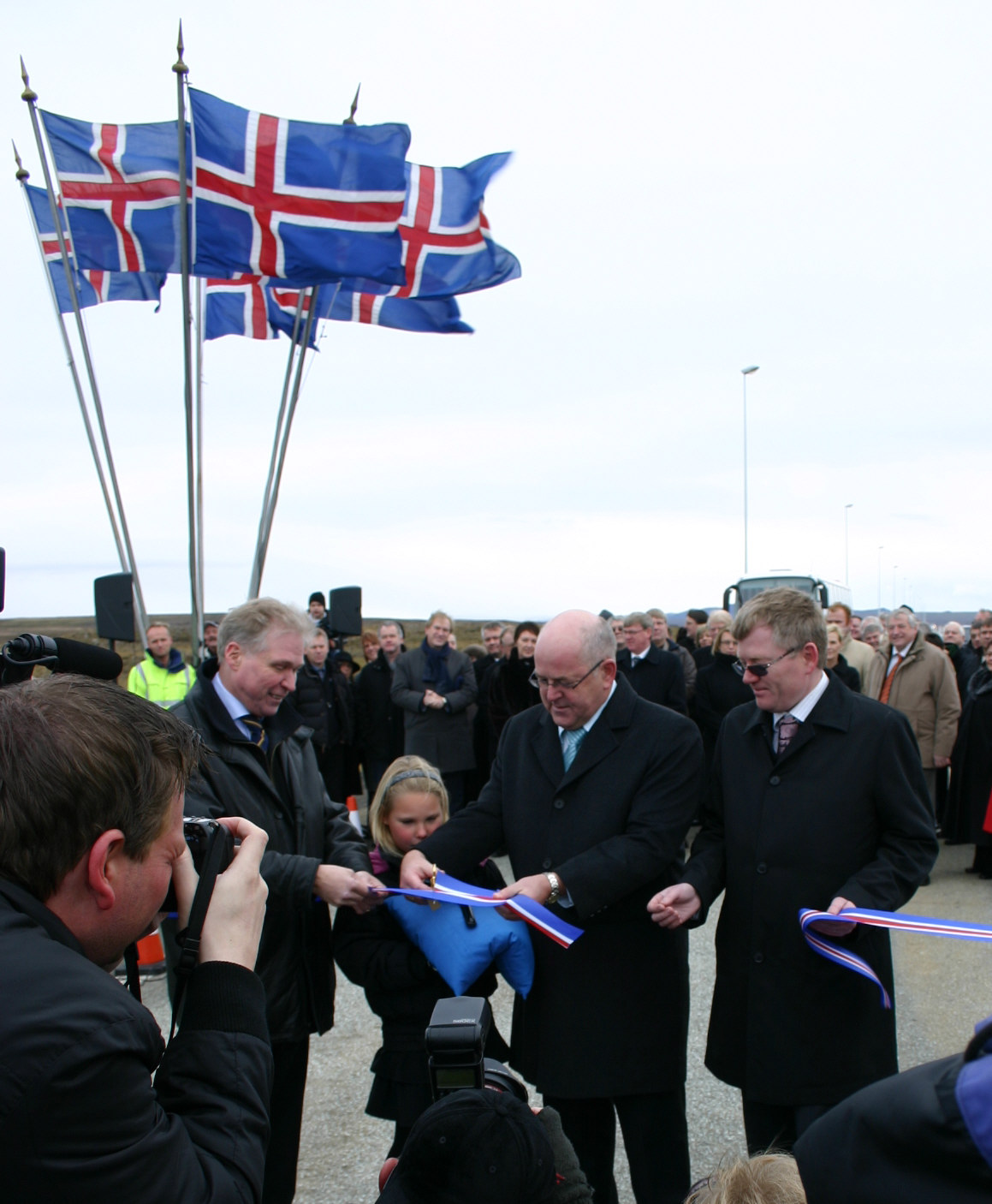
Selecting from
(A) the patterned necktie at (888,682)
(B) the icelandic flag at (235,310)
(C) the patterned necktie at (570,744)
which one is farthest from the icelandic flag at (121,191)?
(A) the patterned necktie at (888,682)

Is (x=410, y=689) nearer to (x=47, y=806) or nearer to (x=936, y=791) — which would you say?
(x=936, y=791)

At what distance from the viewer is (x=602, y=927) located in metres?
3.06

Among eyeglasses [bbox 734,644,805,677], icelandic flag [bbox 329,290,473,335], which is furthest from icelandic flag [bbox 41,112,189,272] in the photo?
eyeglasses [bbox 734,644,805,677]

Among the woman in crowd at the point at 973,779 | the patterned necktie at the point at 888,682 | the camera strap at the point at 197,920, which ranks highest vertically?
the camera strap at the point at 197,920

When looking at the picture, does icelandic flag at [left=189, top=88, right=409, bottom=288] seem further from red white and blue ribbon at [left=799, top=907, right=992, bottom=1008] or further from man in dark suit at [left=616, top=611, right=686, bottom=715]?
red white and blue ribbon at [left=799, top=907, right=992, bottom=1008]

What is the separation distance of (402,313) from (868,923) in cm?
923

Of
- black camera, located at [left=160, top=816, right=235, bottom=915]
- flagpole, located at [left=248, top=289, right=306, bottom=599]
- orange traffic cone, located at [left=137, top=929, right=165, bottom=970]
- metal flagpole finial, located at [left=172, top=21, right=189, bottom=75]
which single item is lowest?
orange traffic cone, located at [left=137, top=929, right=165, bottom=970]

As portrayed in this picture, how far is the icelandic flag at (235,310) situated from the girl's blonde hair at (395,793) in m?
8.05

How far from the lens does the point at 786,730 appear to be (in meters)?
3.09

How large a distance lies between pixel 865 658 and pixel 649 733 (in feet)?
25.0

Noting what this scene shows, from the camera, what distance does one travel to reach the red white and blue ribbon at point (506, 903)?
277 cm

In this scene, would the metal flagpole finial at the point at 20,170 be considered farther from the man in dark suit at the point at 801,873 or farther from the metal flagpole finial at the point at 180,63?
the man in dark suit at the point at 801,873

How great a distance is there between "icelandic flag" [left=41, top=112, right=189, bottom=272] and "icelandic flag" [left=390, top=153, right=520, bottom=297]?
2174 millimetres

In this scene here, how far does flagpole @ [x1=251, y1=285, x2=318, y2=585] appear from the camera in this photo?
9.23 meters
